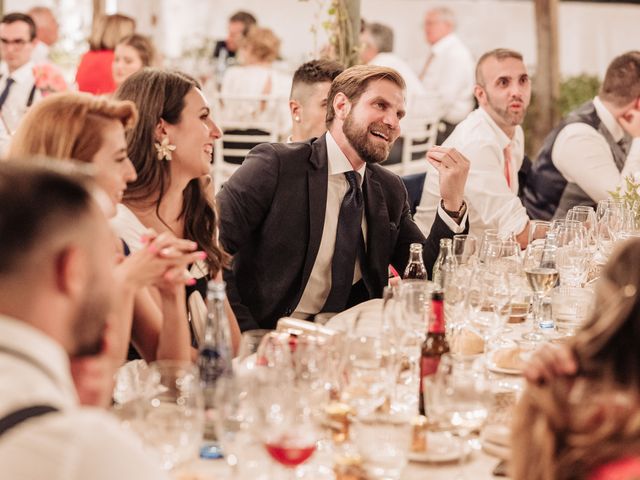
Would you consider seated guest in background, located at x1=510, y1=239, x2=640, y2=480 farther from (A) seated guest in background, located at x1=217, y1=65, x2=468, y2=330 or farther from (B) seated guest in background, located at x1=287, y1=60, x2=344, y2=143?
(B) seated guest in background, located at x1=287, y1=60, x2=344, y2=143

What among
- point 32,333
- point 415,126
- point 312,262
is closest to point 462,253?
point 312,262

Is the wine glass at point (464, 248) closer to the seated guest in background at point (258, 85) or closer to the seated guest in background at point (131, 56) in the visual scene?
the seated guest in background at point (131, 56)

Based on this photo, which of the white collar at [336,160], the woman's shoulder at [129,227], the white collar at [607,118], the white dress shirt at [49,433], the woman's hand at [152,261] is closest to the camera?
the white dress shirt at [49,433]

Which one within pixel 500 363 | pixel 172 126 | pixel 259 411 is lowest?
pixel 500 363

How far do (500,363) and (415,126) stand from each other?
5305mm

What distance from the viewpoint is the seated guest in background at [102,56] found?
23.1 ft

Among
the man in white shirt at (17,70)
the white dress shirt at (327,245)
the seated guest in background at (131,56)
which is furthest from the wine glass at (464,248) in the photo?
the seated guest in background at (131,56)

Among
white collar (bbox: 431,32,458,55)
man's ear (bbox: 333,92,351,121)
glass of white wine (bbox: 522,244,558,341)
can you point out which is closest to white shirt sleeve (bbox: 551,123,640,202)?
man's ear (bbox: 333,92,351,121)

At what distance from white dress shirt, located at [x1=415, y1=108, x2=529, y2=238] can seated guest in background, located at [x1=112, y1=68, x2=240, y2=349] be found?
1.73 metres

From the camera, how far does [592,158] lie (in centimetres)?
502

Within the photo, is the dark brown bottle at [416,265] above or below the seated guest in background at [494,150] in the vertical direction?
below

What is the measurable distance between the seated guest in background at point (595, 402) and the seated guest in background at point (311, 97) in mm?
3212

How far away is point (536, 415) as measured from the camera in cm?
143

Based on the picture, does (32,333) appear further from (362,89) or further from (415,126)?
(415,126)
